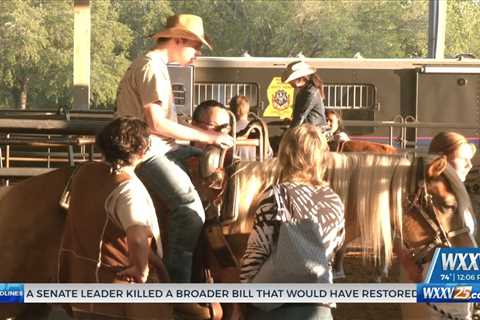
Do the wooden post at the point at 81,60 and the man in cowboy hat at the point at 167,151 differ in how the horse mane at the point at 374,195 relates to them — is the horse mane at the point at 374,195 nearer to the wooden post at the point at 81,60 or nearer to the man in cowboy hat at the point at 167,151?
the man in cowboy hat at the point at 167,151

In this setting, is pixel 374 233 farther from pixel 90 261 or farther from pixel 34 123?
pixel 34 123

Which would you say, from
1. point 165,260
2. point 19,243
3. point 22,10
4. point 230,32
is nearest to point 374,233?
point 165,260

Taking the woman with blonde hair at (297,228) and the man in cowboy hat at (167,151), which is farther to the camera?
the man in cowboy hat at (167,151)

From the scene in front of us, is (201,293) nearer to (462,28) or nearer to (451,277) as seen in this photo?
(451,277)

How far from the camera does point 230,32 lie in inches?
2169

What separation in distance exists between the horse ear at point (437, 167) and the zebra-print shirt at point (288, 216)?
92 cm

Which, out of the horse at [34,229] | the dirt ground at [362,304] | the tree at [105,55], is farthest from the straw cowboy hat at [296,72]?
the tree at [105,55]

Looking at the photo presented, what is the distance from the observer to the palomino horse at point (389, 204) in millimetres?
5582

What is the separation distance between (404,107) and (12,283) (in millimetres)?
13394

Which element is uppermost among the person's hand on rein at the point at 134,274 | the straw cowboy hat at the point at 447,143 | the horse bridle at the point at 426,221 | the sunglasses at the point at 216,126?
the sunglasses at the point at 216,126

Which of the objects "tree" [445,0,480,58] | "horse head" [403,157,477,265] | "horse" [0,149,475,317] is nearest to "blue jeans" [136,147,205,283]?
"horse" [0,149,475,317]

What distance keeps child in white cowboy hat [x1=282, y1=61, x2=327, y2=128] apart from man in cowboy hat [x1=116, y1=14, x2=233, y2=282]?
4.04 meters

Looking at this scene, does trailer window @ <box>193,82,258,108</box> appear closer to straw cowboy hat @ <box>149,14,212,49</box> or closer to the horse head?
straw cowboy hat @ <box>149,14,212,49</box>

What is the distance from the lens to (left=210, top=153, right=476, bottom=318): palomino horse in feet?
18.3
